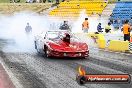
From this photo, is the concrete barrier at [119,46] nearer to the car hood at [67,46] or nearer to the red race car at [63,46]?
the red race car at [63,46]

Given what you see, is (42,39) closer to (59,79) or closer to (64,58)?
(64,58)

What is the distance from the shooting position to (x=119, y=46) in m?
23.2

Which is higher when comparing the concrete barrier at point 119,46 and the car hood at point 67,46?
the car hood at point 67,46

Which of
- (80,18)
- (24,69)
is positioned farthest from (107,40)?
(80,18)

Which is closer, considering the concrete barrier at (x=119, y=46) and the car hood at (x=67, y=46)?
the car hood at (x=67, y=46)

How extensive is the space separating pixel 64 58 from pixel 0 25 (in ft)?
132

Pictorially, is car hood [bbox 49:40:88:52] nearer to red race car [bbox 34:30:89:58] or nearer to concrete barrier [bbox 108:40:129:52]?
red race car [bbox 34:30:89:58]

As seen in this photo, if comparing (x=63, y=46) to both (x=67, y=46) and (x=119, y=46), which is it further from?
(x=119, y=46)

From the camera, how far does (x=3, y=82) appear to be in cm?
1127

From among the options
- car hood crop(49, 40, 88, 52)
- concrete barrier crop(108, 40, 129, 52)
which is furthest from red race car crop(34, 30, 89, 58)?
concrete barrier crop(108, 40, 129, 52)

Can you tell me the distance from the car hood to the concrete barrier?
4.97 m

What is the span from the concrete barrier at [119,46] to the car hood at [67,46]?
4968 mm

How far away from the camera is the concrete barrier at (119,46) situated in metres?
22.5

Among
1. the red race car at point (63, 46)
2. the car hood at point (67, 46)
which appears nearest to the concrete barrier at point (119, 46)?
the red race car at point (63, 46)
